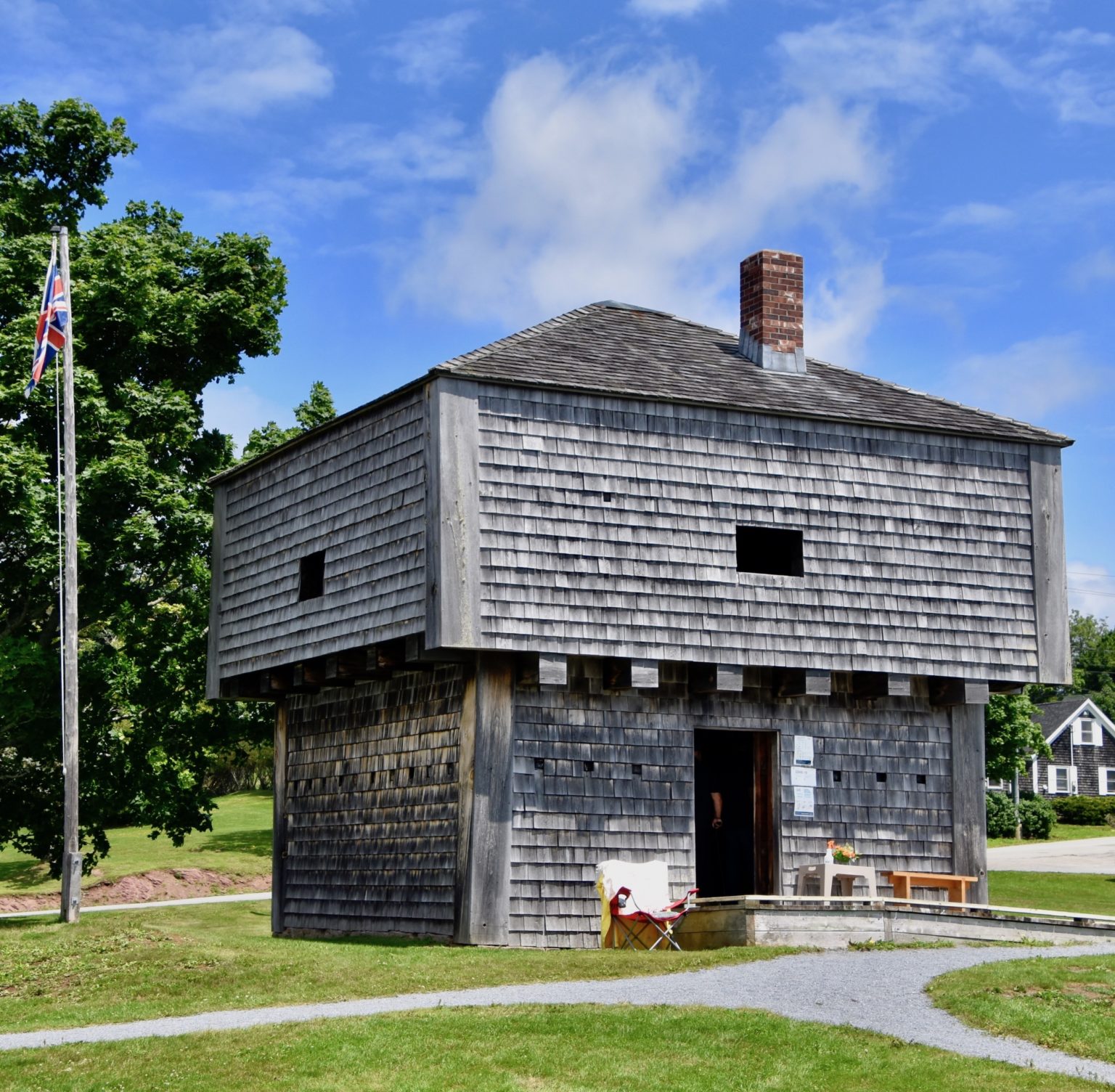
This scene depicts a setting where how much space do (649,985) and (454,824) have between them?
5.68 metres

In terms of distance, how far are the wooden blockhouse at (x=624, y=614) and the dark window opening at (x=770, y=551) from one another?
8 centimetres

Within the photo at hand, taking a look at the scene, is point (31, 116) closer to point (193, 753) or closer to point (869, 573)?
point (193, 753)

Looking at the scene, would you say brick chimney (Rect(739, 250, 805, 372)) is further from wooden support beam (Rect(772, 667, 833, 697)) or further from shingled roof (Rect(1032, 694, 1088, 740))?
shingled roof (Rect(1032, 694, 1088, 740))

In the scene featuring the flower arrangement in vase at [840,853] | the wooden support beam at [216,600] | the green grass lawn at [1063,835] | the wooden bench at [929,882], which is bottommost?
the green grass lawn at [1063,835]

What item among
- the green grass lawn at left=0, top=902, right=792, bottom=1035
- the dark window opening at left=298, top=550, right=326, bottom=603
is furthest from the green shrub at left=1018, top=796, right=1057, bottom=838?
the green grass lawn at left=0, top=902, right=792, bottom=1035

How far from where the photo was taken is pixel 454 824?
1995 cm

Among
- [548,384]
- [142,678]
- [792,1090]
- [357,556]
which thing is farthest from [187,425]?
→ [792,1090]

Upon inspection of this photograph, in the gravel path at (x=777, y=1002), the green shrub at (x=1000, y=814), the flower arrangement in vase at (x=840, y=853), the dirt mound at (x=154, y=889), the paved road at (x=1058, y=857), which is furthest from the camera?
the green shrub at (x=1000, y=814)

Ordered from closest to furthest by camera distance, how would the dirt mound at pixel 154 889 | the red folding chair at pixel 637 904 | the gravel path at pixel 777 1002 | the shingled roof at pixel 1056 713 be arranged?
the gravel path at pixel 777 1002 → the red folding chair at pixel 637 904 → the dirt mound at pixel 154 889 → the shingled roof at pixel 1056 713

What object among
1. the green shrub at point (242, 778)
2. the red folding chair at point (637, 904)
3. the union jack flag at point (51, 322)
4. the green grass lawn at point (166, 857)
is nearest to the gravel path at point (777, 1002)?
the red folding chair at point (637, 904)

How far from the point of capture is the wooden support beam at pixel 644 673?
1989 cm

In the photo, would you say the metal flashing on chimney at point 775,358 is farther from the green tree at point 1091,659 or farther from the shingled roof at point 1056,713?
the green tree at point 1091,659

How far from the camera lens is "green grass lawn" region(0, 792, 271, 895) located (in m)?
38.5

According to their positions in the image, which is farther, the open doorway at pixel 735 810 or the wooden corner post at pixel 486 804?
A: the open doorway at pixel 735 810
